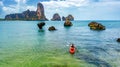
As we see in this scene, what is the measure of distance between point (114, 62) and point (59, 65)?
8.51 meters

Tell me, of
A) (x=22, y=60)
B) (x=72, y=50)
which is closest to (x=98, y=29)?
(x=72, y=50)

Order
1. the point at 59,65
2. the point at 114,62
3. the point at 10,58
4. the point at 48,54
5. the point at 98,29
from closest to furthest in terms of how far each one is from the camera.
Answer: the point at 59,65
the point at 114,62
the point at 10,58
the point at 48,54
the point at 98,29

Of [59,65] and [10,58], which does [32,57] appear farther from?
[59,65]

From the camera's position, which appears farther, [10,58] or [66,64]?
[10,58]

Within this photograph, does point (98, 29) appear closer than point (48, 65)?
No

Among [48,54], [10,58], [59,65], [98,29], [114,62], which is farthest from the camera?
[98,29]

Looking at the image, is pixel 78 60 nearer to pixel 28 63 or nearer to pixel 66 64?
pixel 66 64

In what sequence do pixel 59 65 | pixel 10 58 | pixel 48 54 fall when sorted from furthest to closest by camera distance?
pixel 48 54, pixel 10 58, pixel 59 65

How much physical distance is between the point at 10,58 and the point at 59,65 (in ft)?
30.6

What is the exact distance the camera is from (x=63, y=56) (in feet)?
133

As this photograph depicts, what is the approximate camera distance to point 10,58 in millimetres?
39000

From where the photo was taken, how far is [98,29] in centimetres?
11325

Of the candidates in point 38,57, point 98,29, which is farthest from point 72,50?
point 98,29

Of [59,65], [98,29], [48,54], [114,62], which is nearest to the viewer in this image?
[59,65]
